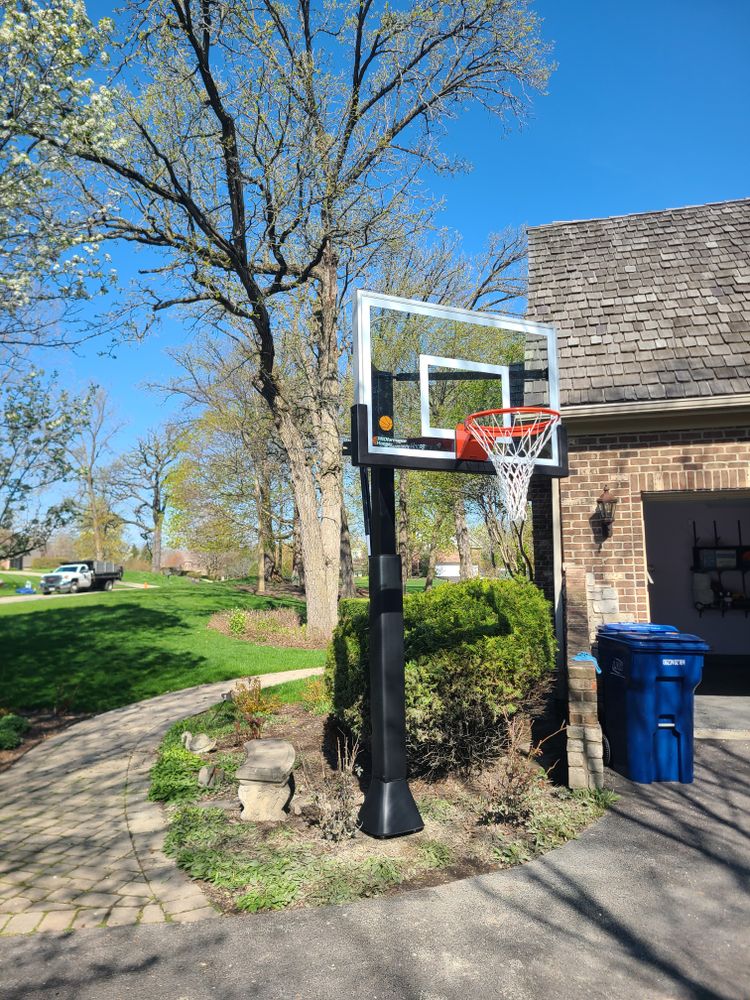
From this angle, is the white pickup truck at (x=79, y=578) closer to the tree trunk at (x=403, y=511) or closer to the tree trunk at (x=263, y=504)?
the tree trunk at (x=263, y=504)

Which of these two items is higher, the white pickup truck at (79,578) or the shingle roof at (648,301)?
the shingle roof at (648,301)

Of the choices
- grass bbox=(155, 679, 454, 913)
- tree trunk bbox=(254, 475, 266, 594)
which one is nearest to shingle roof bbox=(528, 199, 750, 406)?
grass bbox=(155, 679, 454, 913)

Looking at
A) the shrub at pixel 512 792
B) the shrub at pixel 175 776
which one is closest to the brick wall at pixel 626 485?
the shrub at pixel 512 792

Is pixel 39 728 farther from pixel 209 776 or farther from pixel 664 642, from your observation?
pixel 664 642

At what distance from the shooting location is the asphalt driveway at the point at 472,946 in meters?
3.35

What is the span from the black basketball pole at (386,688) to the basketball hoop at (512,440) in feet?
3.28

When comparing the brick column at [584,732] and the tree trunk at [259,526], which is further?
the tree trunk at [259,526]

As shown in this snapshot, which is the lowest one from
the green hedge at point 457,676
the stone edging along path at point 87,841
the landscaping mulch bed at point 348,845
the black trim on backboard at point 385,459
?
the stone edging along path at point 87,841

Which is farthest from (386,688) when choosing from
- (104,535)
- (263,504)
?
(104,535)

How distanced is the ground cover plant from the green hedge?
27cm

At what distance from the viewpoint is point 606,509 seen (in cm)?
866

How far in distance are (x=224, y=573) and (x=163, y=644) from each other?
111 feet

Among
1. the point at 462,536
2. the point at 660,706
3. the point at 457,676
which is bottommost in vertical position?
the point at 660,706

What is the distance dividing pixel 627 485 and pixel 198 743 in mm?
5983
